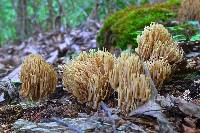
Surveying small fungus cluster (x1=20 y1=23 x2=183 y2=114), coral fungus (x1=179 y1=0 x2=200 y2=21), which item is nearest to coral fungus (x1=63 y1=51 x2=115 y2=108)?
small fungus cluster (x1=20 y1=23 x2=183 y2=114)

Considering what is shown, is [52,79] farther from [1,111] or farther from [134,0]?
[134,0]

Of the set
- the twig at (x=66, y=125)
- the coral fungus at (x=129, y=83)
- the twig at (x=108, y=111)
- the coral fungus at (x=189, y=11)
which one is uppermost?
the coral fungus at (x=189, y=11)

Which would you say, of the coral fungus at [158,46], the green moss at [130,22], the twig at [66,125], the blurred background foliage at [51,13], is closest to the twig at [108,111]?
the twig at [66,125]

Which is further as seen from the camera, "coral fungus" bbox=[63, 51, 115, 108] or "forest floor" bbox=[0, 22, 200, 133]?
"coral fungus" bbox=[63, 51, 115, 108]

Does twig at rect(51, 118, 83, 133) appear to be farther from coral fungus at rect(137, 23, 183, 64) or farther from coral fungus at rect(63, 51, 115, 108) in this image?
coral fungus at rect(137, 23, 183, 64)

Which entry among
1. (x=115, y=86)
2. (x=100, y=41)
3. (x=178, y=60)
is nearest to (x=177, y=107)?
(x=115, y=86)

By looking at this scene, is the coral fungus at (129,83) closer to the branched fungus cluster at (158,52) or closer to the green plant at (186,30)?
the branched fungus cluster at (158,52)
